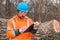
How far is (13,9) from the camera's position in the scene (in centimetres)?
1451

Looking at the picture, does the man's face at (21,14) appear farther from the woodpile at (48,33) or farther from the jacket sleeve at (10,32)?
the woodpile at (48,33)

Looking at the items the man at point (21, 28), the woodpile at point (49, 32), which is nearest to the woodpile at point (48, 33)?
the woodpile at point (49, 32)

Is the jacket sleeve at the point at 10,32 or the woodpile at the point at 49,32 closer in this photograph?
the jacket sleeve at the point at 10,32

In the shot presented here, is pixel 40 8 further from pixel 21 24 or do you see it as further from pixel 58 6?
pixel 21 24

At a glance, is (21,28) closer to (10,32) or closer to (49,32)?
(10,32)

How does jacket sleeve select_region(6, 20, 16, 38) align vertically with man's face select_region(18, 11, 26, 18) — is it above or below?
below

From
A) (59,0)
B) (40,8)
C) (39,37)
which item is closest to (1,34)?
(39,37)

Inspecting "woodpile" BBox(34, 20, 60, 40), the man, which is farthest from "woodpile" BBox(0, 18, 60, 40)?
the man

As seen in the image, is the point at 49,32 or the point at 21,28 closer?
the point at 21,28

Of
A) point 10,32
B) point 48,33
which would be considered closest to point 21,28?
point 10,32

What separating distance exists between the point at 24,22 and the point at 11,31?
28 centimetres

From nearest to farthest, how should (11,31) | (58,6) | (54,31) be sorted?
(11,31) → (54,31) → (58,6)

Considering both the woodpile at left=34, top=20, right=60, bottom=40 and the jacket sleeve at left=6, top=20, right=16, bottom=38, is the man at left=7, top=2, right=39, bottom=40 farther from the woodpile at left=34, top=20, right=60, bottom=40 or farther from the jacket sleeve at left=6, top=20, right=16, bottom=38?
the woodpile at left=34, top=20, right=60, bottom=40

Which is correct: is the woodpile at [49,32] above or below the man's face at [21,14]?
below
